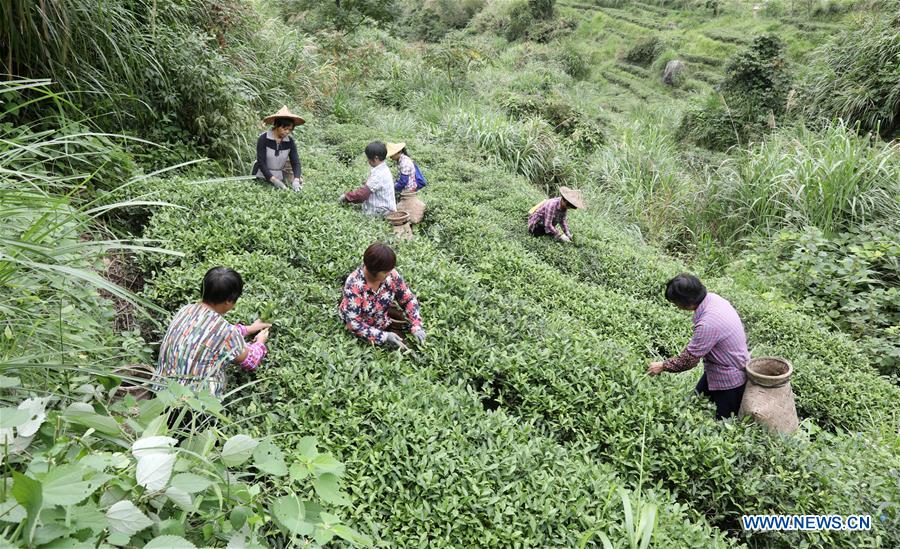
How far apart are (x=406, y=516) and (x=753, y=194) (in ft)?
27.4

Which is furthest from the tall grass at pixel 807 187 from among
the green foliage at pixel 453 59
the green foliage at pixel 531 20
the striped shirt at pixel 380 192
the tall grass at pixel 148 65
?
the green foliage at pixel 531 20

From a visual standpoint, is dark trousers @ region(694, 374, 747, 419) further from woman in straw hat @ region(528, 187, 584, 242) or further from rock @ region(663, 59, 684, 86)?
rock @ region(663, 59, 684, 86)

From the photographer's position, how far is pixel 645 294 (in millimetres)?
6504

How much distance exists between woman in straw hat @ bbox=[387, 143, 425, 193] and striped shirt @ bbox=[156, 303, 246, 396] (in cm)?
400

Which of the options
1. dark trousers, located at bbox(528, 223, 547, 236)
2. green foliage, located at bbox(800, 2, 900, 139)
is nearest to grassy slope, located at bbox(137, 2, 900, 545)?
dark trousers, located at bbox(528, 223, 547, 236)

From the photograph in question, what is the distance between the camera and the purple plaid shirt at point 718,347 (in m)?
3.95

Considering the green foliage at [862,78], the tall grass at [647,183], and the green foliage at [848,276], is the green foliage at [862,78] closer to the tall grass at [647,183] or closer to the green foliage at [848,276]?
the tall grass at [647,183]

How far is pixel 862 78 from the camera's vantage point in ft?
36.2

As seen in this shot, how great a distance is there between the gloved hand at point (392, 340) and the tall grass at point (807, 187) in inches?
274

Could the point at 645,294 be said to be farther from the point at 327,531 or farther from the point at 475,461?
the point at 327,531

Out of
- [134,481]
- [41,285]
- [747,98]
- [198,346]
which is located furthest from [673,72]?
[134,481]

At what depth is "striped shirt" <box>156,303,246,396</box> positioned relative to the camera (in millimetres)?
3025

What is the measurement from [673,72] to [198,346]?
941 inches

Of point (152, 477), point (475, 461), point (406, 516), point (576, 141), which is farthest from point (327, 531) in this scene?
point (576, 141)
